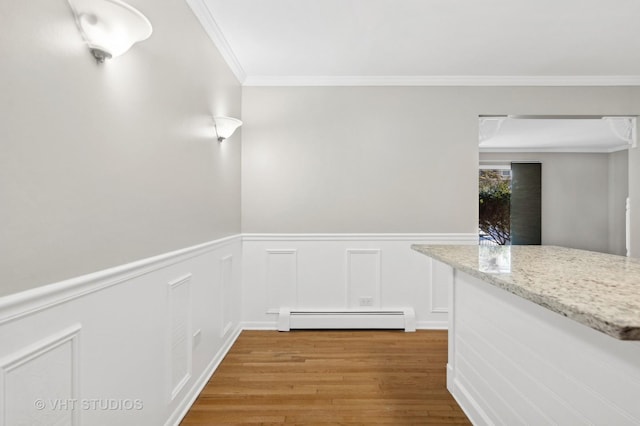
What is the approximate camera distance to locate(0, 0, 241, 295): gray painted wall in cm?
85

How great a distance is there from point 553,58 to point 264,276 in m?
3.22

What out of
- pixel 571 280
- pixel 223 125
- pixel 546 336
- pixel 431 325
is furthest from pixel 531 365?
pixel 223 125

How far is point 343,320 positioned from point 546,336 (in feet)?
6.99

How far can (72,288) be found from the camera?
1.03 metres

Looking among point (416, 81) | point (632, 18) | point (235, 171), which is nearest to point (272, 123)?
point (235, 171)

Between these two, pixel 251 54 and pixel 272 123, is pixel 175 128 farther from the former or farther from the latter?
pixel 272 123

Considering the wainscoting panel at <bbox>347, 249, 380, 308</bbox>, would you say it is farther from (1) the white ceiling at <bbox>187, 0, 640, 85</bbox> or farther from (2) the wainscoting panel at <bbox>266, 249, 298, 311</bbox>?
(1) the white ceiling at <bbox>187, 0, 640, 85</bbox>

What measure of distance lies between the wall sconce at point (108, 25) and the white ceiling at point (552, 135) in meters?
3.73

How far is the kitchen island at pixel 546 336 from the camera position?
84cm

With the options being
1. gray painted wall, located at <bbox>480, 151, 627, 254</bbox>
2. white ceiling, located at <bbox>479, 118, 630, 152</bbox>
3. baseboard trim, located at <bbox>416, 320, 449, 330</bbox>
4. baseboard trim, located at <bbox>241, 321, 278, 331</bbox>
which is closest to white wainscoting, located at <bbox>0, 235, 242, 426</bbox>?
baseboard trim, located at <bbox>241, 321, 278, 331</bbox>

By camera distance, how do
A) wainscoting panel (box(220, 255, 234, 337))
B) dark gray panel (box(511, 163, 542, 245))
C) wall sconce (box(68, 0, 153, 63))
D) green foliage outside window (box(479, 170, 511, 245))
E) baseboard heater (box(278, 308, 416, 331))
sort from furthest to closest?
green foliage outside window (box(479, 170, 511, 245))
dark gray panel (box(511, 163, 542, 245))
baseboard heater (box(278, 308, 416, 331))
wainscoting panel (box(220, 255, 234, 337))
wall sconce (box(68, 0, 153, 63))

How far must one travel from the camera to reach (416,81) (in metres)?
3.22

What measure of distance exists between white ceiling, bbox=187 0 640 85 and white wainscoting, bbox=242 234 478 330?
155 cm

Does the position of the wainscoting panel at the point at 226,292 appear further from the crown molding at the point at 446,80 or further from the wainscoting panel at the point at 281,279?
the crown molding at the point at 446,80
